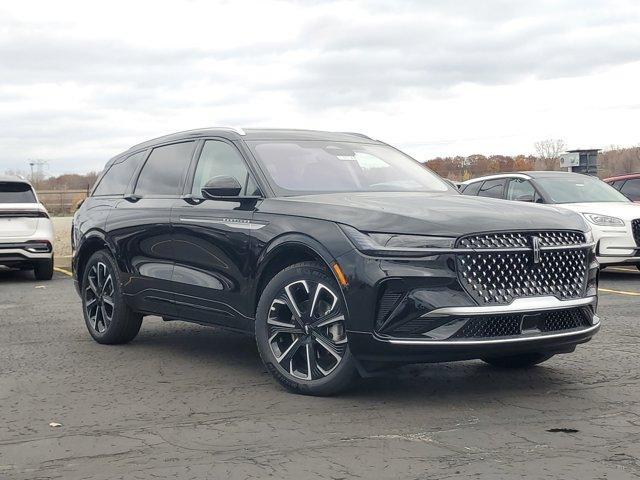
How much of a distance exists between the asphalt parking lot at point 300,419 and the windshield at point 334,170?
1292mm

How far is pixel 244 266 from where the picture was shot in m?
6.27

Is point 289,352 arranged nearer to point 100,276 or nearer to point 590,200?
point 100,276

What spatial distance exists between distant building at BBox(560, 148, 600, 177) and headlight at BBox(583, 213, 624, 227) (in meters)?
11.8

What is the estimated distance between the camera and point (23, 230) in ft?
48.2

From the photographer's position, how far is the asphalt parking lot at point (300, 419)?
4.28 metres

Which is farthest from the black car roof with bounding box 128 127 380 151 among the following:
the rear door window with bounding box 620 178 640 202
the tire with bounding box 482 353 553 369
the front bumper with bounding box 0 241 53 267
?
the rear door window with bounding box 620 178 640 202

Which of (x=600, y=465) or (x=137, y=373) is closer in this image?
(x=600, y=465)

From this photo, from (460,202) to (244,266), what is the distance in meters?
1.45

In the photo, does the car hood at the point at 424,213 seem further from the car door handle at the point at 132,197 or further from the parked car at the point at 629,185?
the parked car at the point at 629,185

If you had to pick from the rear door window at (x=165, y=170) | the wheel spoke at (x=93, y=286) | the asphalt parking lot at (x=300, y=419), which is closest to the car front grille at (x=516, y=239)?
the asphalt parking lot at (x=300, y=419)

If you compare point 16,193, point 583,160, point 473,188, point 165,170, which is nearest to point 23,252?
point 16,193

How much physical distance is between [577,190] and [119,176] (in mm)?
8335

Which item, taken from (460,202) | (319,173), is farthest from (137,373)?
(460,202)

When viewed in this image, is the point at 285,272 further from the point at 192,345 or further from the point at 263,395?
the point at 192,345
